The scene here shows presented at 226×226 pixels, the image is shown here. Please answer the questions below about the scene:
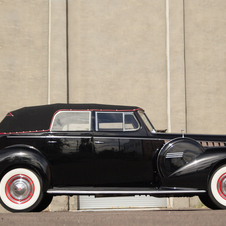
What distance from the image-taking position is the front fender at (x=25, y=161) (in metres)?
3.88

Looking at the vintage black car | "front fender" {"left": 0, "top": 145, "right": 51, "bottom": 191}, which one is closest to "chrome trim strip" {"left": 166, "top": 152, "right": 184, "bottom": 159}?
the vintage black car

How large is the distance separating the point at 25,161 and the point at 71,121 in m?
0.89

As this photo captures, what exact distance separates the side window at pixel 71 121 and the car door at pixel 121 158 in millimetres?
194

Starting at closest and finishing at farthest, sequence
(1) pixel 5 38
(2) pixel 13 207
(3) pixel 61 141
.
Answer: (2) pixel 13 207 → (3) pixel 61 141 → (1) pixel 5 38

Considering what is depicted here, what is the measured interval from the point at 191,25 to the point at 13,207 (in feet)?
30.9

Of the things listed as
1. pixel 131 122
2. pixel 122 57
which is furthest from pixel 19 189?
pixel 122 57

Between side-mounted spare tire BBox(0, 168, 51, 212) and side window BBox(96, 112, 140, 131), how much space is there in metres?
1.23

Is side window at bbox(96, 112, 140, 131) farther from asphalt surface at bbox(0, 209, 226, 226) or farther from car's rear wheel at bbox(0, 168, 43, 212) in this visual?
asphalt surface at bbox(0, 209, 226, 226)

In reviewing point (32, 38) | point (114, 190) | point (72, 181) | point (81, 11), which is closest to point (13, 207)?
point (72, 181)

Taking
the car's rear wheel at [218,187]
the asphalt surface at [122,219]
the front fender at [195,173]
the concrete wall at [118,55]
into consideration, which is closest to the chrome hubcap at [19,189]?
the asphalt surface at [122,219]

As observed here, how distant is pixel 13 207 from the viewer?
3.78m

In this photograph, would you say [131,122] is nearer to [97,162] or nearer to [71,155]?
[97,162]

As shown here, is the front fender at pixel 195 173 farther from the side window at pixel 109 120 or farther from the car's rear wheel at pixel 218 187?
the side window at pixel 109 120

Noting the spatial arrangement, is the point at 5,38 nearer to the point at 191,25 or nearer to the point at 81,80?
the point at 81,80
